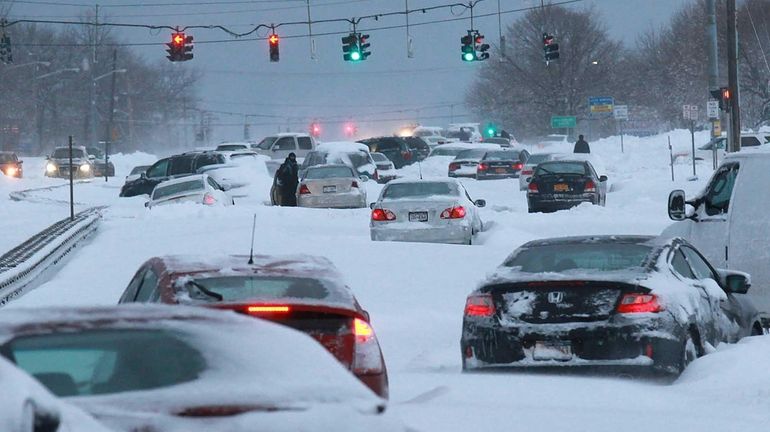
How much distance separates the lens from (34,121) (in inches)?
4564

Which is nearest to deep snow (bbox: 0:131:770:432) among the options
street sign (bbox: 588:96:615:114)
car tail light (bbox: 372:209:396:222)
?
car tail light (bbox: 372:209:396:222)

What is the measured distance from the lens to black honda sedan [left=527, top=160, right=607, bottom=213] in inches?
1272

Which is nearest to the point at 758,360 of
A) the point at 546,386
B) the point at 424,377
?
the point at 546,386

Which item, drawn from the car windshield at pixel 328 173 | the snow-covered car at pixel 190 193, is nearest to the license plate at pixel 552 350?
the snow-covered car at pixel 190 193

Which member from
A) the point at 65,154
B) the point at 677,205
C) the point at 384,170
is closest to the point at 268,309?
the point at 677,205

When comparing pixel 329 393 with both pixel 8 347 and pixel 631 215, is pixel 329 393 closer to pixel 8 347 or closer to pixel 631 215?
pixel 8 347

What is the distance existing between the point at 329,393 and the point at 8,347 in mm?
1135

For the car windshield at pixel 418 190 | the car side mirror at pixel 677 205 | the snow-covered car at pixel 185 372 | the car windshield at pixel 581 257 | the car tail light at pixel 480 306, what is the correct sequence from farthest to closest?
1. the car windshield at pixel 418 190
2. the car side mirror at pixel 677 205
3. the car windshield at pixel 581 257
4. the car tail light at pixel 480 306
5. the snow-covered car at pixel 185 372

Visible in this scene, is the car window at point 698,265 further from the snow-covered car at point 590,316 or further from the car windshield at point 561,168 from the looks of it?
the car windshield at point 561,168

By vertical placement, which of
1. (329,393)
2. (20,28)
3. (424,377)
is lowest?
(424,377)

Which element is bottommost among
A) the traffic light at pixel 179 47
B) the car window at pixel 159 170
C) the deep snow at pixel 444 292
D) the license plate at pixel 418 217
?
the deep snow at pixel 444 292

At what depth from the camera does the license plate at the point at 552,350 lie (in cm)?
1034

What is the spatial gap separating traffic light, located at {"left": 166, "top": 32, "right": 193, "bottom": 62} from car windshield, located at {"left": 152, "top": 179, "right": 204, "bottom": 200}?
1658 cm

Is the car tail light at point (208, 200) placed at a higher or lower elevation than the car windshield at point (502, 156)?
lower
